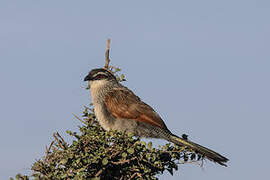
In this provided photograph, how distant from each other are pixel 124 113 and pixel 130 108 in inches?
8.7

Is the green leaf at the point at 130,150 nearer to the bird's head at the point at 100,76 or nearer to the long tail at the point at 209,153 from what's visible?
the long tail at the point at 209,153

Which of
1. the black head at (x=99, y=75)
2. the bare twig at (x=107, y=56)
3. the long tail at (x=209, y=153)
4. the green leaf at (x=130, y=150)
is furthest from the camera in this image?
the black head at (x=99, y=75)

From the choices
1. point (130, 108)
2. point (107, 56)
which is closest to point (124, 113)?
point (130, 108)

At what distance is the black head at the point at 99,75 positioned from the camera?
10.7 metres

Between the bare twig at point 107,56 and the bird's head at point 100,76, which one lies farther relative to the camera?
the bird's head at point 100,76

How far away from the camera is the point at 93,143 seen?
808cm

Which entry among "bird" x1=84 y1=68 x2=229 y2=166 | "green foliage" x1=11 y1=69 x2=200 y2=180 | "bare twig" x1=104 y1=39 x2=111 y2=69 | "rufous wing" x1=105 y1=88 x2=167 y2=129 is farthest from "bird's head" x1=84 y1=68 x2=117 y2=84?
"green foliage" x1=11 y1=69 x2=200 y2=180

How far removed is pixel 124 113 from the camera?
10.3 meters

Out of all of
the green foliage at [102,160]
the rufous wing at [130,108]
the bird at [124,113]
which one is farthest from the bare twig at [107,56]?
the green foliage at [102,160]

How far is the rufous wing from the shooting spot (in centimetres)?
1020

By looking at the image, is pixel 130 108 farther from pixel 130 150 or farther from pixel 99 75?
pixel 130 150

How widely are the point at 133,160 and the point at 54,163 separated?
158 centimetres

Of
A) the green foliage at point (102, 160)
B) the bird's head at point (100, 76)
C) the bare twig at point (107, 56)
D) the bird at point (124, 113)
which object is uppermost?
the bare twig at point (107, 56)

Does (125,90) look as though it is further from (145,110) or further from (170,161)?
(170,161)
